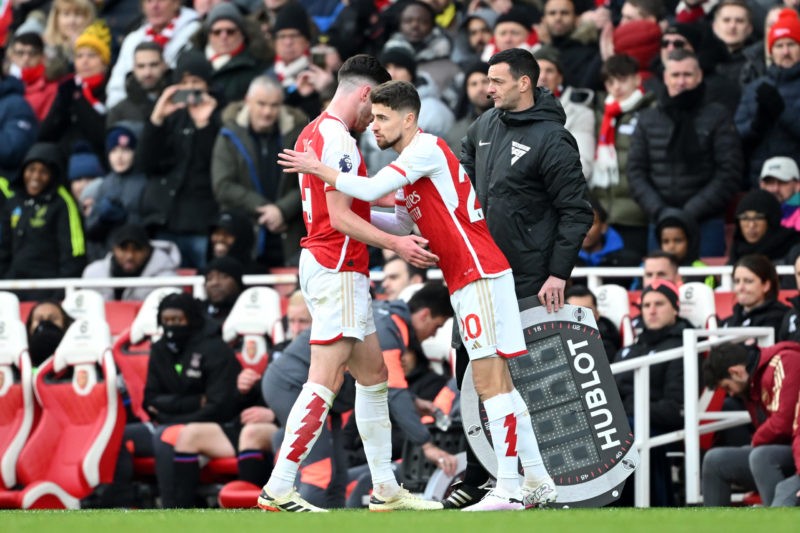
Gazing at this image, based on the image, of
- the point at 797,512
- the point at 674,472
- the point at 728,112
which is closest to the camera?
the point at 797,512

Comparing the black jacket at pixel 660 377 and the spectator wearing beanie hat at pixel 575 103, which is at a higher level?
the spectator wearing beanie hat at pixel 575 103

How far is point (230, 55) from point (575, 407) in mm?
8789

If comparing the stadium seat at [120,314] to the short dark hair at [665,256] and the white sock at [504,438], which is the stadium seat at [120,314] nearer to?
the short dark hair at [665,256]

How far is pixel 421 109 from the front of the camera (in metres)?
15.1

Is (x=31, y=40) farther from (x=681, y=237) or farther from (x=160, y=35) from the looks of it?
(x=681, y=237)

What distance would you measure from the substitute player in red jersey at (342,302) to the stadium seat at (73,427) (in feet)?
16.8

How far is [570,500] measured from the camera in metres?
9.63

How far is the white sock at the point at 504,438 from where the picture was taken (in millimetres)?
8969

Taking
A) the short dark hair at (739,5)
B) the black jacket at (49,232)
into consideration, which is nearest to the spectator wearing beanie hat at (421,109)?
the short dark hair at (739,5)

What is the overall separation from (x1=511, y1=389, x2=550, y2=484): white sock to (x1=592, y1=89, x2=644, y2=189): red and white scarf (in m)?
5.98

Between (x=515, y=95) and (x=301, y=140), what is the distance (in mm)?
1219

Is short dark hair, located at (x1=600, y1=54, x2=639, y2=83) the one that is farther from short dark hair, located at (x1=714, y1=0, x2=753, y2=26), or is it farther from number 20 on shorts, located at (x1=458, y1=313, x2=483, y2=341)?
number 20 on shorts, located at (x1=458, y1=313, x2=483, y2=341)

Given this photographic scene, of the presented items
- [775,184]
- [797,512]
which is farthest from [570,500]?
[775,184]

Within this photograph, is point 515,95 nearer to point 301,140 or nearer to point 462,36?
point 301,140
